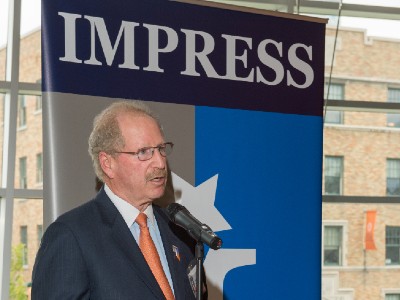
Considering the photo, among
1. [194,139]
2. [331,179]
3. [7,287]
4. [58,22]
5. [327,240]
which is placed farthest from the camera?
[327,240]

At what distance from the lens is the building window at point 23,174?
6.11 m

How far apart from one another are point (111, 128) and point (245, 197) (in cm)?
171

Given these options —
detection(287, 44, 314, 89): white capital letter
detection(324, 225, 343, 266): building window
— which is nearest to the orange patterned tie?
detection(287, 44, 314, 89): white capital letter

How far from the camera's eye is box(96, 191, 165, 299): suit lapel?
2574 mm

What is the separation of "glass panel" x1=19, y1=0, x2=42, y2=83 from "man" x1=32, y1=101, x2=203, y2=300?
3.40 m

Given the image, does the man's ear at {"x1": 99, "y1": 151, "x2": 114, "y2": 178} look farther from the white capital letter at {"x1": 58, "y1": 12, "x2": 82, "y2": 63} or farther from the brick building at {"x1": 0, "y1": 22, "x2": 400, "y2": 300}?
the brick building at {"x1": 0, "y1": 22, "x2": 400, "y2": 300}

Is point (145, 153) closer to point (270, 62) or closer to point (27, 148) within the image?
point (270, 62)

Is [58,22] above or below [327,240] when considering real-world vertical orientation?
above

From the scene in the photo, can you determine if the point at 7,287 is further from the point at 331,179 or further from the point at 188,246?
the point at 331,179

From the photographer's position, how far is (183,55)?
4184 millimetres

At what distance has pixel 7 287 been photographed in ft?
19.0

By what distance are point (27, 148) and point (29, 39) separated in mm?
888

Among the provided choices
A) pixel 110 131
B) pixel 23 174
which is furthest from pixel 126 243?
pixel 23 174

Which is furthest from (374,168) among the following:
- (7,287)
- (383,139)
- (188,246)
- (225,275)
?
(188,246)
